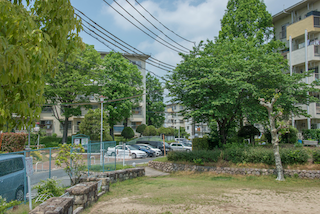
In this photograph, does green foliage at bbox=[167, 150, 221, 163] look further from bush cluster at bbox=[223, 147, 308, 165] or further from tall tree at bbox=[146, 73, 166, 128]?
tall tree at bbox=[146, 73, 166, 128]

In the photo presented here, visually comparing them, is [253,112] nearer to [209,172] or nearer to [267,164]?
[267,164]

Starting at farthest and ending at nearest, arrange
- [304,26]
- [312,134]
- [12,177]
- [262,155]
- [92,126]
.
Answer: [92,126], [304,26], [312,134], [262,155], [12,177]

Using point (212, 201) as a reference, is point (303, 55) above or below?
above

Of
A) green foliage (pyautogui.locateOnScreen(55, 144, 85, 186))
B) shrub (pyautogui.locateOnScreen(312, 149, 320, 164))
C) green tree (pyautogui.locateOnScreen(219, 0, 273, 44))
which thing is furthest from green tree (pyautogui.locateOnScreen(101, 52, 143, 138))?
shrub (pyautogui.locateOnScreen(312, 149, 320, 164))

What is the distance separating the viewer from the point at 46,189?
797 cm

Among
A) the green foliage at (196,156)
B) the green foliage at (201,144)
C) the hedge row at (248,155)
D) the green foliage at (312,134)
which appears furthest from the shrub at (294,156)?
the green foliage at (312,134)

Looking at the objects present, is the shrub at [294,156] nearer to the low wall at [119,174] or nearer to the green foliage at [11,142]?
the low wall at [119,174]

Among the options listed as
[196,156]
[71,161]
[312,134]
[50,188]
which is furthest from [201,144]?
[50,188]

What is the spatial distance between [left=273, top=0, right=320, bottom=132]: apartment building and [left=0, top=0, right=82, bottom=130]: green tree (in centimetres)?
2917

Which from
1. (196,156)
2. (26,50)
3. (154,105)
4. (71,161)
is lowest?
(196,156)

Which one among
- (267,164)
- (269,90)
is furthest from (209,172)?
(269,90)

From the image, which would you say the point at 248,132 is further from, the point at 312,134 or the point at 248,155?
the point at 312,134

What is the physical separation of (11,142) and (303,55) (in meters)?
31.2

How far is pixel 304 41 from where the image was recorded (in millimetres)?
29828
